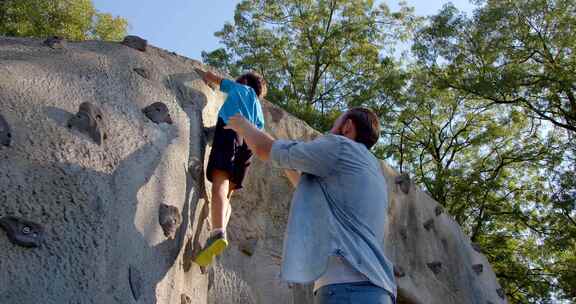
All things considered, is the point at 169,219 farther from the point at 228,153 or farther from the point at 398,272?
the point at 398,272

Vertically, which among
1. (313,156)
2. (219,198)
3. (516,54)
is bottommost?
(313,156)

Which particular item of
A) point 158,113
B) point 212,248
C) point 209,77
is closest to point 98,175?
point 212,248

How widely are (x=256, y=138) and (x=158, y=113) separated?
5.00ft

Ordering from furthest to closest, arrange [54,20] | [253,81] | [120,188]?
[54,20] → [253,81] → [120,188]

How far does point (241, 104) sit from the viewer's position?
16.6 ft

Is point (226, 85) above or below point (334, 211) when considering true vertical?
above

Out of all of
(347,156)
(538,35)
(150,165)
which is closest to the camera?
(347,156)

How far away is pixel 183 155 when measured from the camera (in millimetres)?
4770

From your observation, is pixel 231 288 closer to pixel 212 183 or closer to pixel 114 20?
pixel 212 183

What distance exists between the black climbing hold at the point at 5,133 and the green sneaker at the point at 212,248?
1.36 m

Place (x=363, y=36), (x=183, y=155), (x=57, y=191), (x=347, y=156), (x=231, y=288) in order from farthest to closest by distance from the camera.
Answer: (x=363, y=36) < (x=231, y=288) < (x=183, y=155) < (x=57, y=191) < (x=347, y=156)

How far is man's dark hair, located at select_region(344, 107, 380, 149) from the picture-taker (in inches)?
136

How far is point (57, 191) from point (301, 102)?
1392cm

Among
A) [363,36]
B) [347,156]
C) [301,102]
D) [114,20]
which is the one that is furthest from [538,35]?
[347,156]
